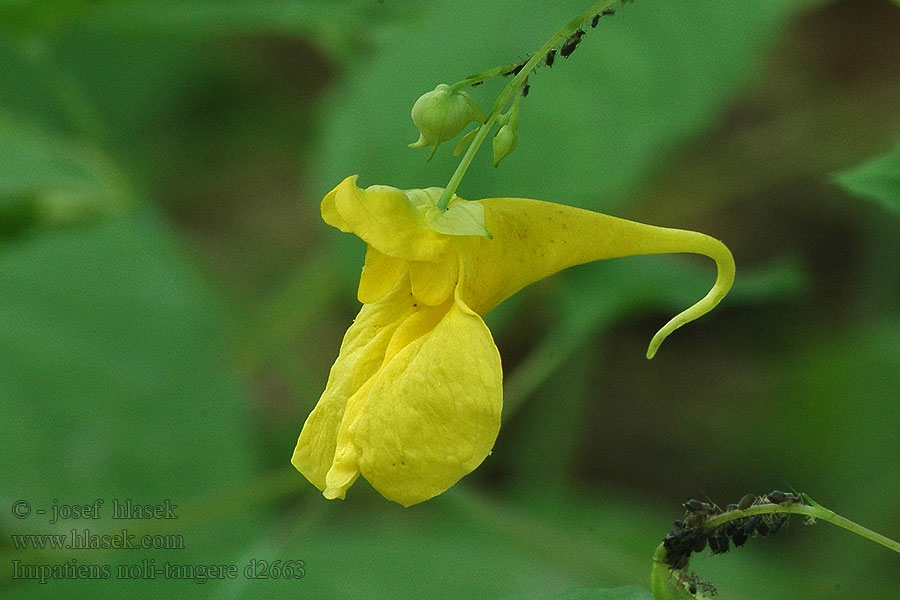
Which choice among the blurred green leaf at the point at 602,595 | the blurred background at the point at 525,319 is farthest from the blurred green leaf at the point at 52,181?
the blurred green leaf at the point at 602,595

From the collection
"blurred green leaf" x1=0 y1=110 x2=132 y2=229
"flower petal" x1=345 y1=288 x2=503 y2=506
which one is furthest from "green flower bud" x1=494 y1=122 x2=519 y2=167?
"blurred green leaf" x1=0 y1=110 x2=132 y2=229

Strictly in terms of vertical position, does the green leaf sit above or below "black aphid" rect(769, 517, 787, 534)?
above

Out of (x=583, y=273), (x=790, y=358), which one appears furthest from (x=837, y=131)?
(x=583, y=273)

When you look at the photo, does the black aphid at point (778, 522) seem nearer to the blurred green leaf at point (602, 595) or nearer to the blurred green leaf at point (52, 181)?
the blurred green leaf at point (602, 595)

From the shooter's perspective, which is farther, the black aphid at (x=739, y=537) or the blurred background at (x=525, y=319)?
the blurred background at (x=525, y=319)

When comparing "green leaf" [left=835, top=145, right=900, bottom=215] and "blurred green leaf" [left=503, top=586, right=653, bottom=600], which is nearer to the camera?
"blurred green leaf" [left=503, top=586, right=653, bottom=600]

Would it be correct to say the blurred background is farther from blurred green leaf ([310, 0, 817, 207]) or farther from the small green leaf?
the small green leaf

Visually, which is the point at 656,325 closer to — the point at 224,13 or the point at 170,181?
the point at 224,13
